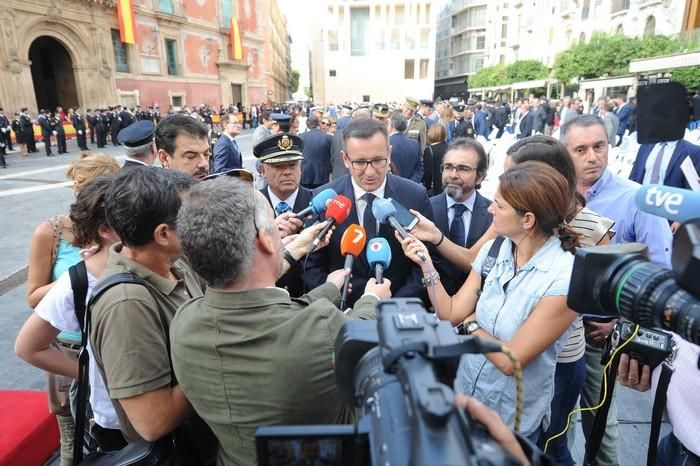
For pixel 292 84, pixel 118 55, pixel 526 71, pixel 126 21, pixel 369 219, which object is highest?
pixel 292 84

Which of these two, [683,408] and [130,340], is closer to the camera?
[130,340]

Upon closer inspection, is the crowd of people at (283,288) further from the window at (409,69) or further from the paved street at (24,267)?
the window at (409,69)

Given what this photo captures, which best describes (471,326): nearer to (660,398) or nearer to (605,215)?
(660,398)

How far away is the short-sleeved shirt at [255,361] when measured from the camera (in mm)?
1225

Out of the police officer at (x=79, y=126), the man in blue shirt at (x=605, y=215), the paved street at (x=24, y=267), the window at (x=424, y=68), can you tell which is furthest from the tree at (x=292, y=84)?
the man in blue shirt at (x=605, y=215)

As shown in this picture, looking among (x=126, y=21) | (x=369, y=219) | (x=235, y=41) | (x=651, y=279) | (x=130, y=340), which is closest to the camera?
(x=651, y=279)

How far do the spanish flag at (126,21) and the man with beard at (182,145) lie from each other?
1044 inches

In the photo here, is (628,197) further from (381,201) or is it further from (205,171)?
(205,171)

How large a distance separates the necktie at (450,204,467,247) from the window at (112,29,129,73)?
28255 mm

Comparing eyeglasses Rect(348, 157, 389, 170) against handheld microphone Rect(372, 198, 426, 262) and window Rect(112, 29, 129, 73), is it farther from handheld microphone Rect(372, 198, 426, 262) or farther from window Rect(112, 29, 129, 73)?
window Rect(112, 29, 129, 73)

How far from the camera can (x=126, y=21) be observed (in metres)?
24.5

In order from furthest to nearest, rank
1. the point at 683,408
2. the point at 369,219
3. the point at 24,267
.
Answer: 1. the point at 24,267
2. the point at 369,219
3. the point at 683,408

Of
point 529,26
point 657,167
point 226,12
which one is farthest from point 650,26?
point 657,167

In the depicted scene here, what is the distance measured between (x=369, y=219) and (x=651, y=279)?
5.51ft
